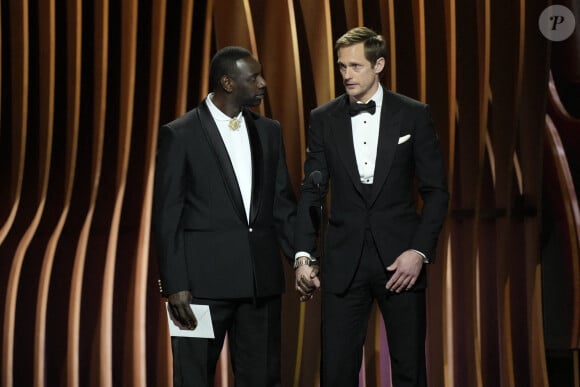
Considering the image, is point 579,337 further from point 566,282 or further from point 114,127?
point 114,127

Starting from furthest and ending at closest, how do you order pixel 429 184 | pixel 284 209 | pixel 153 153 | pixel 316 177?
pixel 153 153 → pixel 284 209 → pixel 429 184 → pixel 316 177

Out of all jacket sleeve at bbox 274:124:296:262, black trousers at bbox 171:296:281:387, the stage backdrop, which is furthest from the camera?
the stage backdrop

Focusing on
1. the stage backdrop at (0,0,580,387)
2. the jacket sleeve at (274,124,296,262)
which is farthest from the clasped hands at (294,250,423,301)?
the stage backdrop at (0,0,580,387)

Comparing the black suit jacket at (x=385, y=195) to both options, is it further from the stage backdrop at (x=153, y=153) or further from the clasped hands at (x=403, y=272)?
the stage backdrop at (x=153, y=153)

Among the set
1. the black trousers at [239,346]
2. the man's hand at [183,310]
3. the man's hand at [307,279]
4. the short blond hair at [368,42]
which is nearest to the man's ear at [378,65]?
the short blond hair at [368,42]

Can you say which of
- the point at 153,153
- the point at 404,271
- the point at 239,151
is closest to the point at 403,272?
the point at 404,271

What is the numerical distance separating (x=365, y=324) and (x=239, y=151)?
1.91 feet

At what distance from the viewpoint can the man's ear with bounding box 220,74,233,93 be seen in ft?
8.82

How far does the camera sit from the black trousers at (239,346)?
2.62 m

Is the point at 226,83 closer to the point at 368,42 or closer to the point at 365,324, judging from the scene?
the point at 368,42

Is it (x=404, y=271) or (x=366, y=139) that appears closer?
(x=404, y=271)

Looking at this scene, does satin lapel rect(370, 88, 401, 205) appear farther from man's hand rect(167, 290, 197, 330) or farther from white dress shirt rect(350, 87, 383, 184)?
man's hand rect(167, 290, 197, 330)

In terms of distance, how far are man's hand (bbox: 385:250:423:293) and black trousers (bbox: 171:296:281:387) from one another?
0.36 m

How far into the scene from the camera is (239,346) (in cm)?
268
